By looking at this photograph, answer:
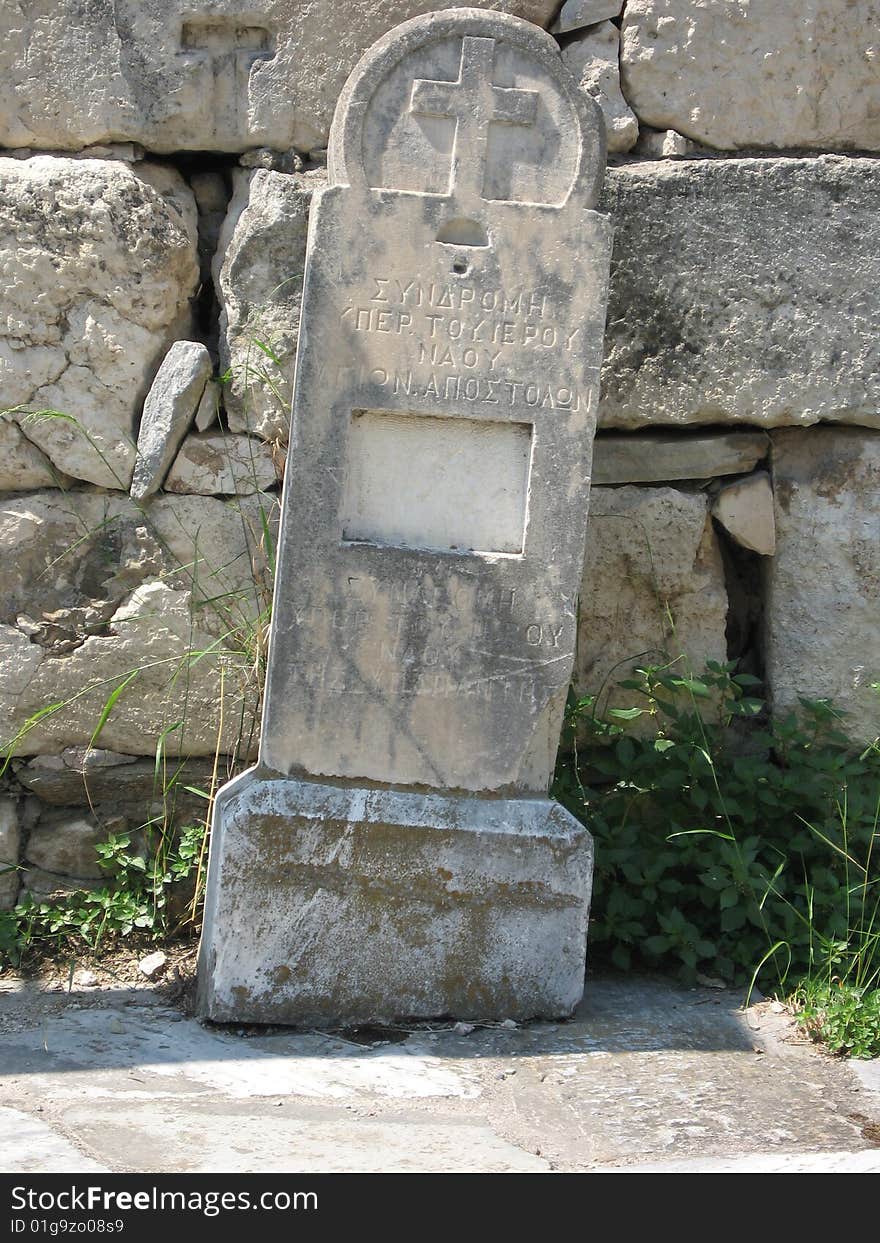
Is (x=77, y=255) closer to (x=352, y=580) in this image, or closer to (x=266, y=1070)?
(x=352, y=580)

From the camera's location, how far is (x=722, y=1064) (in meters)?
2.64

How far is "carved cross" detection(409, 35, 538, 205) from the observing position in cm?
277

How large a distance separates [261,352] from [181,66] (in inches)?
28.9

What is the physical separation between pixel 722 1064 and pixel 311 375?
1.64m

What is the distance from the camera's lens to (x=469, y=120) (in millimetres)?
2773

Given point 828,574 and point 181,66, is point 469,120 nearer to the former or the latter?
point 181,66

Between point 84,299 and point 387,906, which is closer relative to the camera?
point 387,906

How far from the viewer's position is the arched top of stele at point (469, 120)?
9.08 feet

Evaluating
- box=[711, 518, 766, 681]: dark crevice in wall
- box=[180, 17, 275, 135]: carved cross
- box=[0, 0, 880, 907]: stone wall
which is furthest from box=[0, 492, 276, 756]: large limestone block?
box=[711, 518, 766, 681]: dark crevice in wall

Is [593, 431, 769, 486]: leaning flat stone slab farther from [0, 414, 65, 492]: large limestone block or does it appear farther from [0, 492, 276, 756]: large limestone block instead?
[0, 414, 65, 492]: large limestone block

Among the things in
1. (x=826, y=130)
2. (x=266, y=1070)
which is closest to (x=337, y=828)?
(x=266, y=1070)

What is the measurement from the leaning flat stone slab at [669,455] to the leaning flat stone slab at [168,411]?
1.02 metres

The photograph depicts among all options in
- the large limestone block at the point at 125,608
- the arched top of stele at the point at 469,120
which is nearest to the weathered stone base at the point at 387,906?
the large limestone block at the point at 125,608

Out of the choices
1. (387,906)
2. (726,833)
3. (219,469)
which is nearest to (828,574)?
(726,833)
